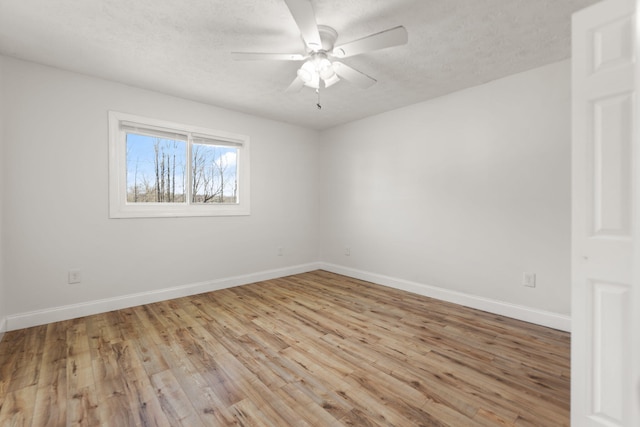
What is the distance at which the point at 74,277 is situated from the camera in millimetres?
2639

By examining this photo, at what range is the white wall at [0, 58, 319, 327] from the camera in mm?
2404

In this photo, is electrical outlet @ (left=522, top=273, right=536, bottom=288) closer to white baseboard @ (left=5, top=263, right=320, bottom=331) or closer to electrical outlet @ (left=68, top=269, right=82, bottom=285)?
white baseboard @ (left=5, top=263, right=320, bottom=331)

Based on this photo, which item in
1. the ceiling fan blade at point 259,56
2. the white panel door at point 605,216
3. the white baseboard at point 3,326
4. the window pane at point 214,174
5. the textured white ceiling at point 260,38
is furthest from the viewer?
the window pane at point 214,174

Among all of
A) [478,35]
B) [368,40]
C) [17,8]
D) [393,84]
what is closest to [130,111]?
[17,8]

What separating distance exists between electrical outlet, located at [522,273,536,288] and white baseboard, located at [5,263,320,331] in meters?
3.09

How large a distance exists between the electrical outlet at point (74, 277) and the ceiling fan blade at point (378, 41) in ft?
10.3

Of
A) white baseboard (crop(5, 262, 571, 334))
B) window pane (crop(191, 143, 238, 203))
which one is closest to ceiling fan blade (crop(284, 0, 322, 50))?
window pane (crop(191, 143, 238, 203))

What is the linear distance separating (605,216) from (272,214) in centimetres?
361

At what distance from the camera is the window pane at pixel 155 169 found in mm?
3062

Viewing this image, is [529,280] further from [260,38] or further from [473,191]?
[260,38]

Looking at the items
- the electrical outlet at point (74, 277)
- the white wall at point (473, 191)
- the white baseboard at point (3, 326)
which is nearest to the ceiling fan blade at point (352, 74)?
the white wall at point (473, 191)

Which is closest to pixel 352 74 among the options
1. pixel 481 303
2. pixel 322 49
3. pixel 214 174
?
pixel 322 49

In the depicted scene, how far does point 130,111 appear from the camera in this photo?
2939mm

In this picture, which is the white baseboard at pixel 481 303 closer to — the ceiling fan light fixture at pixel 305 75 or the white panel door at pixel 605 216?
the white panel door at pixel 605 216
